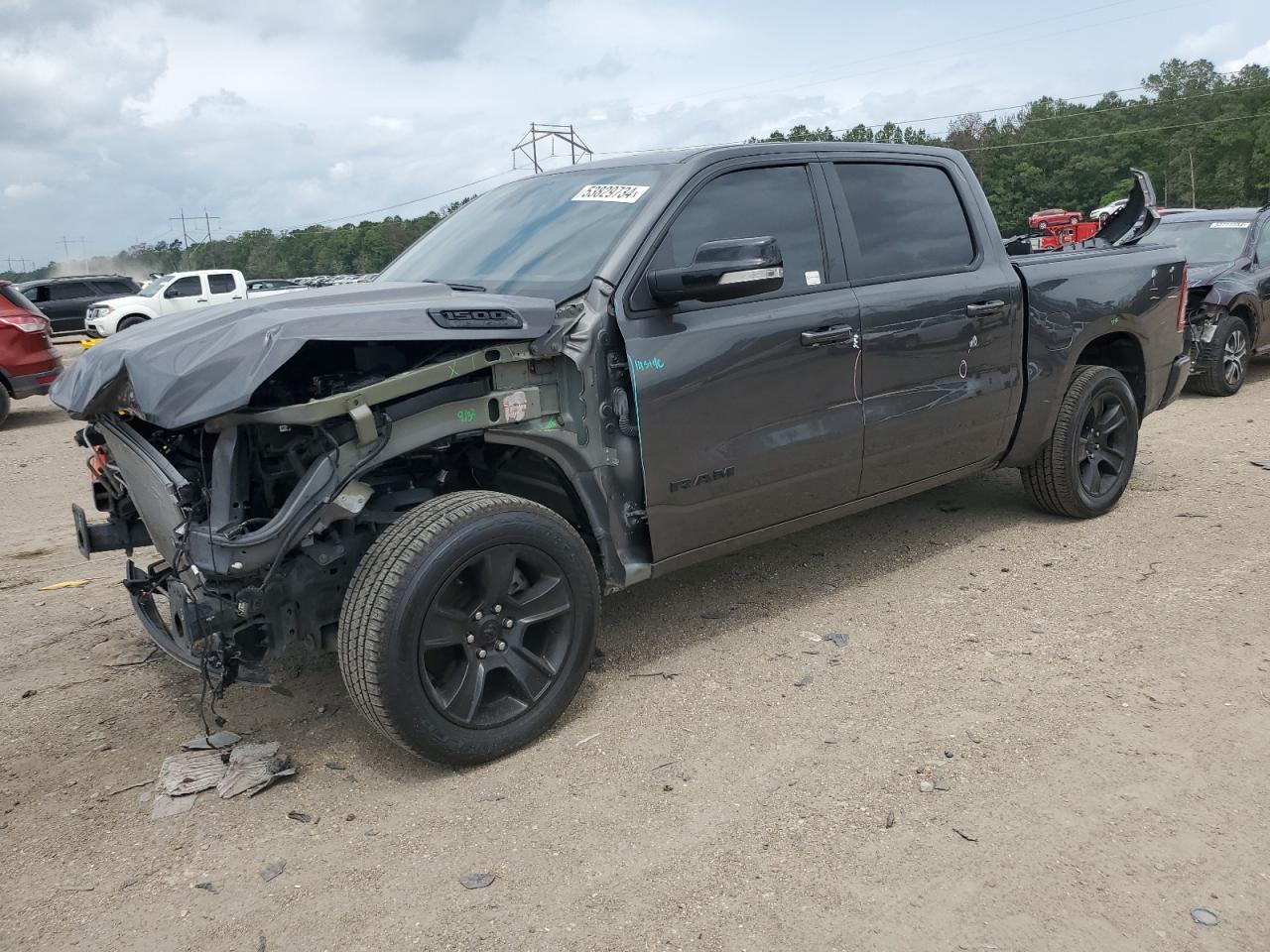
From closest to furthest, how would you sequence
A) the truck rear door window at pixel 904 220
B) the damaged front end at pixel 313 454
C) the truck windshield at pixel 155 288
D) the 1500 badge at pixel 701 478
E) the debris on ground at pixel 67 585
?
the damaged front end at pixel 313 454, the 1500 badge at pixel 701 478, the truck rear door window at pixel 904 220, the debris on ground at pixel 67 585, the truck windshield at pixel 155 288

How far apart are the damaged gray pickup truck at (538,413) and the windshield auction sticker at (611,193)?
0.02 m

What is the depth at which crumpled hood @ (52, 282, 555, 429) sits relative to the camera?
2.94 meters

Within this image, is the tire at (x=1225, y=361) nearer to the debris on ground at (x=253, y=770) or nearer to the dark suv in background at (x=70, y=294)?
the debris on ground at (x=253, y=770)

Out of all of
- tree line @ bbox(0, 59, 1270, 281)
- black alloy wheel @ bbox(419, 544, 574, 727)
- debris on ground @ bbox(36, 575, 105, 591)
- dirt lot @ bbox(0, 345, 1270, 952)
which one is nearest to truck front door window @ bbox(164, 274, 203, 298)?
debris on ground @ bbox(36, 575, 105, 591)

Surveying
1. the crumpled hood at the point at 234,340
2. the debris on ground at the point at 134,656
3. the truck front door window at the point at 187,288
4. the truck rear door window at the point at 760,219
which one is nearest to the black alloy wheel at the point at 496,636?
the crumpled hood at the point at 234,340

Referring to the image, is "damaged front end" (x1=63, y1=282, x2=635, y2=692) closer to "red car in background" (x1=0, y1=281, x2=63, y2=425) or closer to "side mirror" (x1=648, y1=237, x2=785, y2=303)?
"side mirror" (x1=648, y1=237, x2=785, y2=303)

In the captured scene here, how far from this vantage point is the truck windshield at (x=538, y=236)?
12.4ft

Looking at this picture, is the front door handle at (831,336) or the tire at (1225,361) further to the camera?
the tire at (1225,361)

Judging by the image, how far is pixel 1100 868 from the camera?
268 cm

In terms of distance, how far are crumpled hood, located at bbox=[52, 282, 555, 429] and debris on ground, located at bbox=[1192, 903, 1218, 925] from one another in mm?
2476

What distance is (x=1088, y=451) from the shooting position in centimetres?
561

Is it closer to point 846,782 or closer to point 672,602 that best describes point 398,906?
point 846,782

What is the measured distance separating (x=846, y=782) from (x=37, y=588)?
14.3 feet

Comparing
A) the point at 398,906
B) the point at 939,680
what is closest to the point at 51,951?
the point at 398,906
